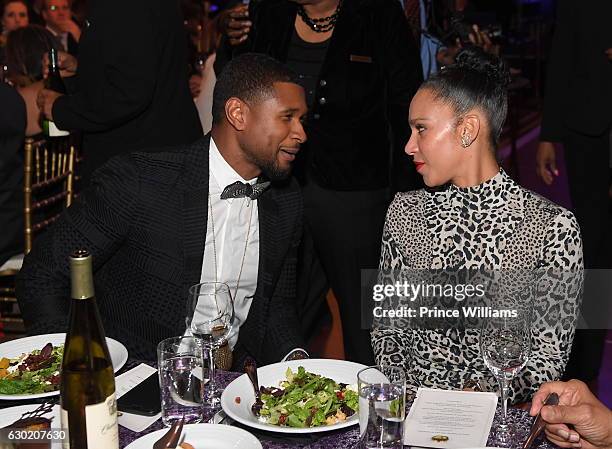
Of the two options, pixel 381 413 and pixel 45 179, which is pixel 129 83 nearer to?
pixel 45 179

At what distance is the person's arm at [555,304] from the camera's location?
7.18ft

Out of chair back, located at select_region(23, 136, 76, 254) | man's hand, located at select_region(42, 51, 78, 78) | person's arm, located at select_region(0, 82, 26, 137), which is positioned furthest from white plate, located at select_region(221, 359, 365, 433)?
man's hand, located at select_region(42, 51, 78, 78)

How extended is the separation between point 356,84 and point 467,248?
118 cm

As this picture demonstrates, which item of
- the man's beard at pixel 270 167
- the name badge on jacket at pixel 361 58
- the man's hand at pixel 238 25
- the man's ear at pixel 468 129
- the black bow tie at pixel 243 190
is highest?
the man's hand at pixel 238 25

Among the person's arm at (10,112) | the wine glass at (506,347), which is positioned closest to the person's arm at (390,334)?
the wine glass at (506,347)

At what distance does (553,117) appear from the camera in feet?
14.0

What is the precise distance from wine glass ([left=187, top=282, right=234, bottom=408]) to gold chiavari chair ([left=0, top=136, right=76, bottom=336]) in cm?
192

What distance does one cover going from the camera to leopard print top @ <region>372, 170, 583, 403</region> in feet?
7.43

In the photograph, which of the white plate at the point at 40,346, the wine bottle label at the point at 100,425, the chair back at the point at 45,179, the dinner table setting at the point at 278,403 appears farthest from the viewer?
the chair back at the point at 45,179

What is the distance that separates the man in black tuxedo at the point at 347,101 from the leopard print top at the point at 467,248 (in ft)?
3.15

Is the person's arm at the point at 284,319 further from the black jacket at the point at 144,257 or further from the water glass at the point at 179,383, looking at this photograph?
the water glass at the point at 179,383

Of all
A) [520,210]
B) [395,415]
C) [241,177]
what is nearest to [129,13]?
[241,177]

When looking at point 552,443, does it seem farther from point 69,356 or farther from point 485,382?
point 69,356

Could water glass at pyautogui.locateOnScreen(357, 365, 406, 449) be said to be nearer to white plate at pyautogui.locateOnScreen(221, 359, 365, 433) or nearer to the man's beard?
white plate at pyautogui.locateOnScreen(221, 359, 365, 433)
